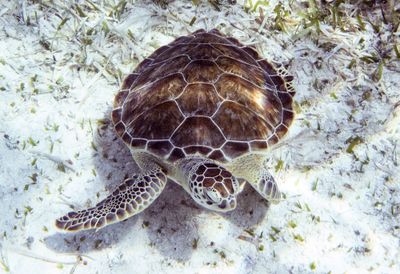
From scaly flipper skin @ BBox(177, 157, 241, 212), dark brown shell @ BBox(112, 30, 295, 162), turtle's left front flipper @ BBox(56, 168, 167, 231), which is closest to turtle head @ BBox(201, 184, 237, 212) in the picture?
scaly flipper skin @ BBox(177, 157, 241, 212)

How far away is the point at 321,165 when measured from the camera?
129 inches

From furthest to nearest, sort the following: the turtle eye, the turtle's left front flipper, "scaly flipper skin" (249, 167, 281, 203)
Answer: "scaly flipper skin" (249, 167, 281, 203), the turtle's left front flipper, the turtle eye

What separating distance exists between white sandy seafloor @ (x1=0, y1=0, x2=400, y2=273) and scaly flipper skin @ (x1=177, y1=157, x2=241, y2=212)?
0.47 meters

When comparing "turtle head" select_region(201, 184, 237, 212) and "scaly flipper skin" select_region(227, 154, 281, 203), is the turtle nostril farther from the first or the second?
"scaly flipper skin" select_region(227, 154, 281, 203)

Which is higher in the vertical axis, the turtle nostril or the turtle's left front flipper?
the turtle nostril

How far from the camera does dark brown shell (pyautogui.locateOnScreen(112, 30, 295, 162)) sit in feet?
9.39

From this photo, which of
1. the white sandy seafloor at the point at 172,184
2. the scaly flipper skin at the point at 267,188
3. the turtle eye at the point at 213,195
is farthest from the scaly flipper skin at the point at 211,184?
the white sandy seafloor at the point at 172,184

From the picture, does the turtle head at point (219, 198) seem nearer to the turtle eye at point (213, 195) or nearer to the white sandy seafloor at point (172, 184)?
the turtle eye at point (213, 195)

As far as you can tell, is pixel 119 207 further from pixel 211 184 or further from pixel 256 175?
pixel 256 175

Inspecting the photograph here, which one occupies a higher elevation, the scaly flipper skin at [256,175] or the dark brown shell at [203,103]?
the dark brown shell at [203,103]

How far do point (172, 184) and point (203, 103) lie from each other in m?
0.78

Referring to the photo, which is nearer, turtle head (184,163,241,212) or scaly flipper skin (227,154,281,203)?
turtle head (184,163,241,212)

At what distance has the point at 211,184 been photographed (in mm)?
2539

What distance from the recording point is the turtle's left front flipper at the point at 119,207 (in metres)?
2.65
